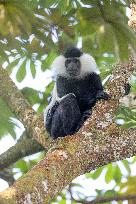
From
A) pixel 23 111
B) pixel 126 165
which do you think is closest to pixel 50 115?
pixel 126 165

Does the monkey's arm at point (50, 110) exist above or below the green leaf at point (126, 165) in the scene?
above

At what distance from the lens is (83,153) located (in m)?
2.16

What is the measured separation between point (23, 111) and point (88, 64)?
1410mm

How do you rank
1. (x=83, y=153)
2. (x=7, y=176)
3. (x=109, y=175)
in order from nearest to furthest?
1. (x=83, y=153)
2. (x=7, y=176)
3. (x=109, y=175)

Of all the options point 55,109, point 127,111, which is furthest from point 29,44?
point 127,111

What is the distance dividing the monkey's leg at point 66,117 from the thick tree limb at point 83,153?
826 millimetres

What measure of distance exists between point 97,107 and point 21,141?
1104 millimetres

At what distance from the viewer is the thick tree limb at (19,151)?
3.23 metres

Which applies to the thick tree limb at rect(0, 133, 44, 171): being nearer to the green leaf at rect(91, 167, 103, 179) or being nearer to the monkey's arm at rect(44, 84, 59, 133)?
the monkey's arm at rect(44, 84, 59, 133)

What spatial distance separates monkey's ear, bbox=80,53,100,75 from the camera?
397cm

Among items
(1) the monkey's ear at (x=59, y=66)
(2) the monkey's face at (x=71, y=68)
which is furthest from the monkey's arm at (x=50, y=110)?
(2) the monkey's face at (x=71, y=68)

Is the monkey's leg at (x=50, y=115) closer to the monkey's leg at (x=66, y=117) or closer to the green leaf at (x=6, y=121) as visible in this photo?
the monkey's leg at (x=66, y=117)

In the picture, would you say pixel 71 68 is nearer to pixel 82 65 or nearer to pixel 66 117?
pixel 82 65

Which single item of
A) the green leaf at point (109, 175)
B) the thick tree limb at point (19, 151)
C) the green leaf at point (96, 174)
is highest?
the thick tree limb at point (19, 151)
